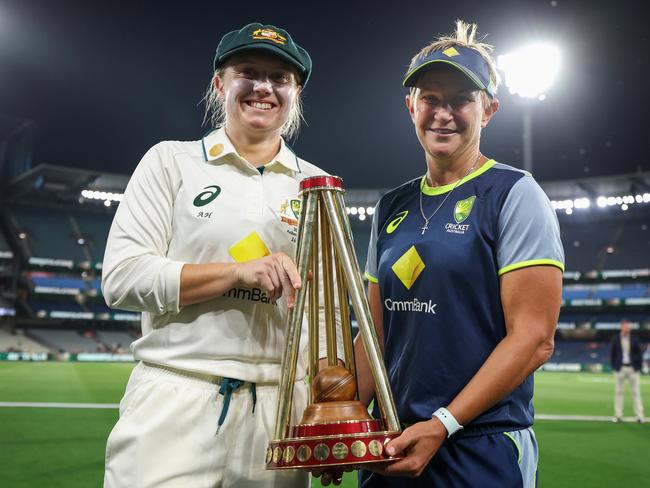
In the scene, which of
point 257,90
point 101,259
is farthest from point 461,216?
point 101,259

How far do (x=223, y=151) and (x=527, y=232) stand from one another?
1.25m

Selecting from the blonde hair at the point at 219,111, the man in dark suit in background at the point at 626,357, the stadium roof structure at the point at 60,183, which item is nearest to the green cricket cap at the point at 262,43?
the blonde hair at the point at 219,111

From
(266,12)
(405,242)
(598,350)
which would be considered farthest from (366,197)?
(405,242)

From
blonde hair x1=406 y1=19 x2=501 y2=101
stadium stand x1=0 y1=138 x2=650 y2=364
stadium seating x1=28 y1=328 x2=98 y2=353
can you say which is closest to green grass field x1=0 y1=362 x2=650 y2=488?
blonde hair x1=406 y1=19 x2=501 y2=101

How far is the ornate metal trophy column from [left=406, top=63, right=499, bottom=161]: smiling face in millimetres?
598

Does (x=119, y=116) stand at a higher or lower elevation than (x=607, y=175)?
higher

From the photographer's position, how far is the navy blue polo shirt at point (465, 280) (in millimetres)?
2107

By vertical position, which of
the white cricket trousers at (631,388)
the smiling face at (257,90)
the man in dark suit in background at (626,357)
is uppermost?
the smiling face at (257,90)

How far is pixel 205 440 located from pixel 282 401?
1.50 feet

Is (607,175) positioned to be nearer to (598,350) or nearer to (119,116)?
(598,350)

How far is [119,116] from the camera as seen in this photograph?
109ft

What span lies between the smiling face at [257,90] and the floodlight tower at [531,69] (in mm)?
25465

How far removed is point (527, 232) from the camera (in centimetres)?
207

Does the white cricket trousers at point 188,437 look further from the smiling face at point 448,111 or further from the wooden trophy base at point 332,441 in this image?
the smiling face at point 448,111
